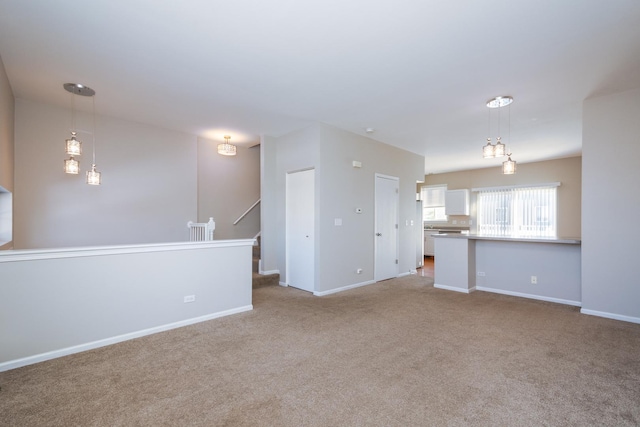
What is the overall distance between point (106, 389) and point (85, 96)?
364cm

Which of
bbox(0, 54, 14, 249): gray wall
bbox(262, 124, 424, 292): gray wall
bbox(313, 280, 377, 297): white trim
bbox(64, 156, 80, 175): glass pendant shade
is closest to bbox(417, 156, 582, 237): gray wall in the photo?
bbox(262, 124, 424, 292): gray wall

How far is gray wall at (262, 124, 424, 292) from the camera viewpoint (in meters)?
4.95

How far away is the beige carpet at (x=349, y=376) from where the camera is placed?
1944 mm

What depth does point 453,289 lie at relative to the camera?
17.3 ft

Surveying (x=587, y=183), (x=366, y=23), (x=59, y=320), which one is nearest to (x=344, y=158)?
(x=366, y=23)

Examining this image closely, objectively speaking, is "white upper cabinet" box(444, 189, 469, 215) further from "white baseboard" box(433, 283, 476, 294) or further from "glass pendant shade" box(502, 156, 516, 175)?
"glass pendant shade" box(502, 156, 516, 175)

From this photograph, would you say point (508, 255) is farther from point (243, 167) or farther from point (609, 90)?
point (243, 167)

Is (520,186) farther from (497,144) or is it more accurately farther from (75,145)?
(75,145)

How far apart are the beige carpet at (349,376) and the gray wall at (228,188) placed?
2.84m

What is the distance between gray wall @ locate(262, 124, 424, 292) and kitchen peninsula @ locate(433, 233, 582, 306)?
55.4 inches

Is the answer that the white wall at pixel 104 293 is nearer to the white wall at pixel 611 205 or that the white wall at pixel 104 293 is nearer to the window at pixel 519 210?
the white wall at pixel 611 205

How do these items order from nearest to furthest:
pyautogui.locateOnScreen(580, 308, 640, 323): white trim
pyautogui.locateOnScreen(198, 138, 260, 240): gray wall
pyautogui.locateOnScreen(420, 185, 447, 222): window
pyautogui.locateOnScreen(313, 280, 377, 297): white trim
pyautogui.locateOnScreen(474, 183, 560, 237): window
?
1. pyautogui.locateOnScreen(580, 308, 640, 323): white trim
2. pyautogui.locateOnScreen(313, 280, 377, 297): white trim
3. pyautogui.locateOnScreen(198, 138, 260, 240): gray wall
4. pyautogui.locateOnScreen(474, 183, 560, 237): window
5. pyautogui.locateOnScreen(420, 185, 447, 222): window

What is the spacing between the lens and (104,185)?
4.69 m

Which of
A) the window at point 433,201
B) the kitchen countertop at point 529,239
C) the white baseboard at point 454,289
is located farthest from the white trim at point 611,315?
the window at point 433,201
